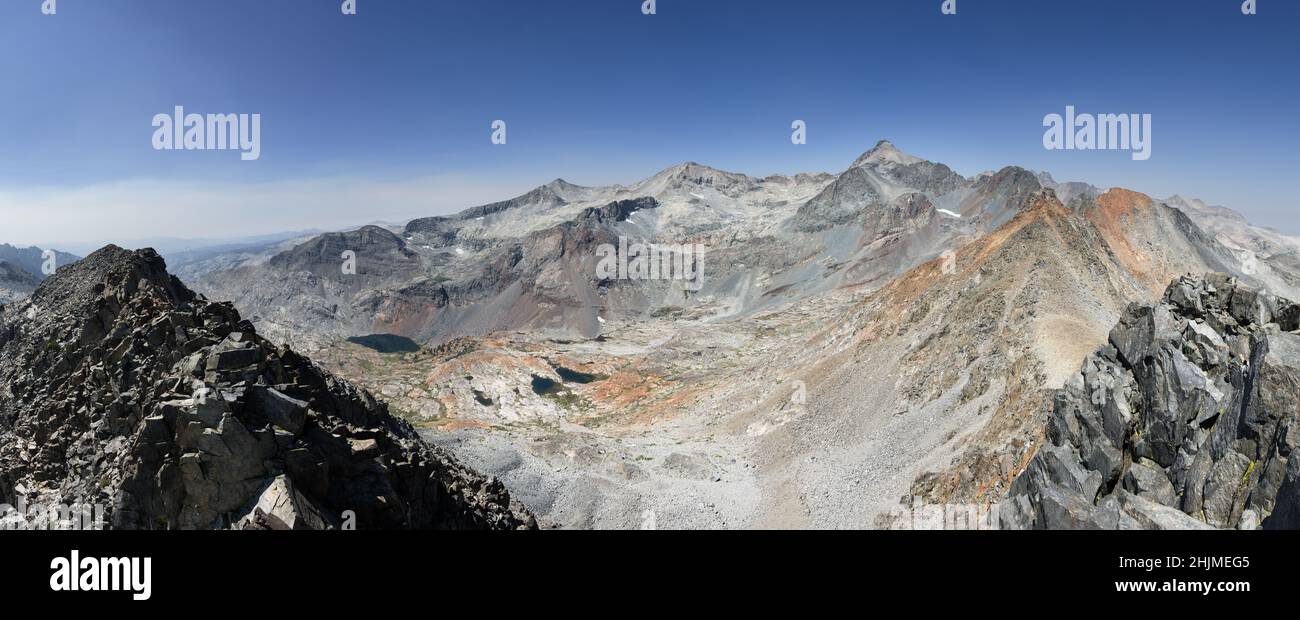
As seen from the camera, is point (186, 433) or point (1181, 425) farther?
point (1181, 425)

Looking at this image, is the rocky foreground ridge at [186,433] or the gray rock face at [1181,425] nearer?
the rocky foreground ridge at [186,433]

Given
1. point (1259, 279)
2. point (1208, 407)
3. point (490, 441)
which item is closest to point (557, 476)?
point (490, 441)

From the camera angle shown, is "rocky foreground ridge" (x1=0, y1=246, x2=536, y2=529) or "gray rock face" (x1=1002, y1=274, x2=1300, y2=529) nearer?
"rocky foreground ridge" (x1=0, y1=246, x2=536, y2=529)

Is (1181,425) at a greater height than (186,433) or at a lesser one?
lesser
